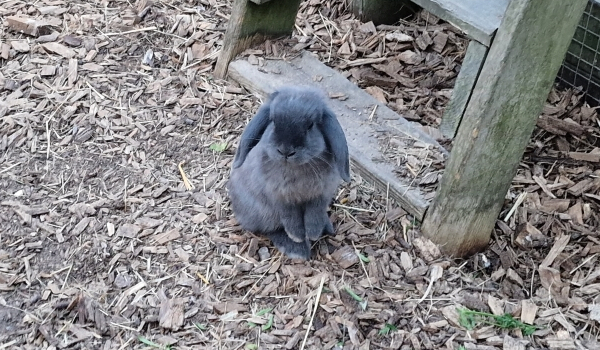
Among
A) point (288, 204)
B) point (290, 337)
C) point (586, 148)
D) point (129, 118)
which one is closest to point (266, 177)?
point (288, 204)

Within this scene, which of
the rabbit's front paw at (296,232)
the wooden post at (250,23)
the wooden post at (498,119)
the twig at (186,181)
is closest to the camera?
the wooden post at (498,119)

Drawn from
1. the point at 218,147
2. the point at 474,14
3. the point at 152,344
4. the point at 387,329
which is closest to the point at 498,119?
the point at 474,14

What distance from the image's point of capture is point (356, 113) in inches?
175

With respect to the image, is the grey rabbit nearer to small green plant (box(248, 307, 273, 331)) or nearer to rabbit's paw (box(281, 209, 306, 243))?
rabbit's paw (box(281, 209, 306, 243))

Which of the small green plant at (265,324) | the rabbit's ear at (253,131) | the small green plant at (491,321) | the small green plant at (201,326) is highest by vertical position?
the rabbit's ear at (253,131)

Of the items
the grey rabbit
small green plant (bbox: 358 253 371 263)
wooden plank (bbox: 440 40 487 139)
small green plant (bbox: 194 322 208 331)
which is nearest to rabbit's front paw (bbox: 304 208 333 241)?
the grey rabbit

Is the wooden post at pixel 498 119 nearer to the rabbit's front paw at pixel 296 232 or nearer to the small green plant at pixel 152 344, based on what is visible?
the rabbit's front paw at pixel 296 232

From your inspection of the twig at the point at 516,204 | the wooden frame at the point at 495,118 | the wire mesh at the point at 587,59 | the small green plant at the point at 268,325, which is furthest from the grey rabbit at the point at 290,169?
the wire mesh at the point at 587,59

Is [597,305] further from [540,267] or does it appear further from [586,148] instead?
[586,148]

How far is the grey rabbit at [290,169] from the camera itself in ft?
10.7

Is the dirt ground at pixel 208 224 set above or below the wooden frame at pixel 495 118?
below

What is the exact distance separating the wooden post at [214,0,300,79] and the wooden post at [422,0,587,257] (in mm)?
1806

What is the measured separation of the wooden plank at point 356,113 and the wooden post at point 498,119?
0.80 feet

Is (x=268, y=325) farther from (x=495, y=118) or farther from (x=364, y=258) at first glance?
(x=495, y=118)
